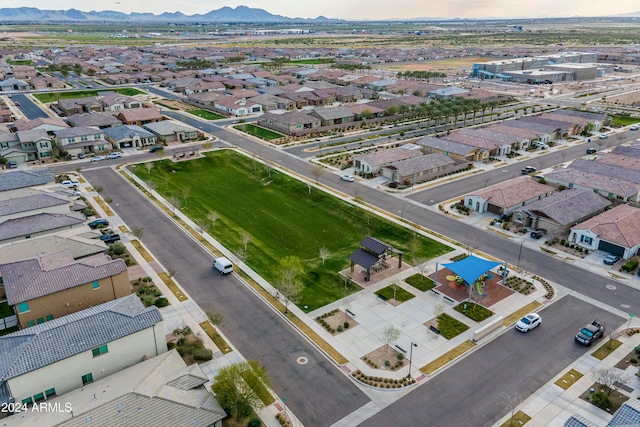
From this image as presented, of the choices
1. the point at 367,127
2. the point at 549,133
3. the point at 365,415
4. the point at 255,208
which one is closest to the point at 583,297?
the point at 365,415

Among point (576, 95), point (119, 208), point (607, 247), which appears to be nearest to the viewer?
point (607, 247)

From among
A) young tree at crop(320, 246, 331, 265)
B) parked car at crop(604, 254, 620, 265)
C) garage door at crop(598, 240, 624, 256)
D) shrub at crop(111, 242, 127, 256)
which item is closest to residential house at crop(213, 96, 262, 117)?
shrub at crop(111, 242, 127, 256)

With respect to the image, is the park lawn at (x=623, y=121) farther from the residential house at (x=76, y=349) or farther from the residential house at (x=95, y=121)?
the residential house at (x=95, y=121)

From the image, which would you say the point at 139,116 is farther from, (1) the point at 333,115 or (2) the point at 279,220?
(2) the point at 279,220

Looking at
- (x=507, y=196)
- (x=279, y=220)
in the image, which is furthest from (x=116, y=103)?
(x=507, y=196)

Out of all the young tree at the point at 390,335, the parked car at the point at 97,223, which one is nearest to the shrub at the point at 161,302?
the parked car at the point at 97,223

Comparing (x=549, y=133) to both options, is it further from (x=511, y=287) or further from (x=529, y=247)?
(x=511, y=287)

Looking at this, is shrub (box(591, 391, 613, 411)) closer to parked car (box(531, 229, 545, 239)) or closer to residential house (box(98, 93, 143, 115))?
parked car (box(531, 229, 545, 239))
